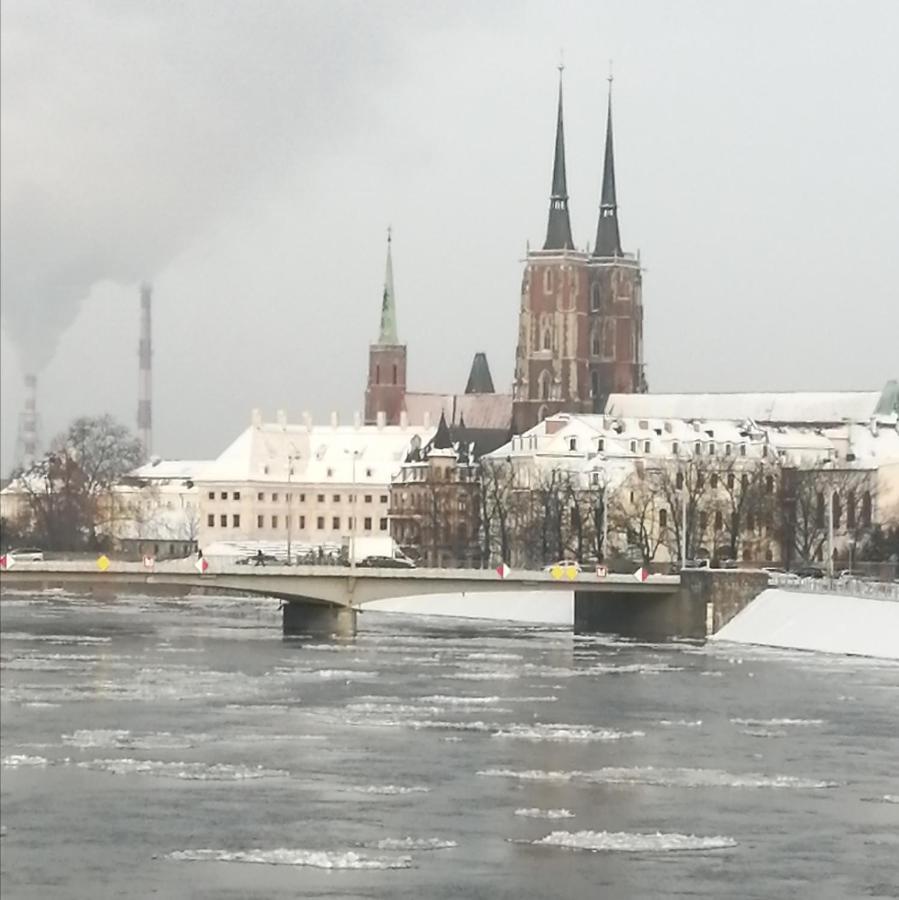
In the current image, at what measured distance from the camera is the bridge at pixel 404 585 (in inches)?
2154

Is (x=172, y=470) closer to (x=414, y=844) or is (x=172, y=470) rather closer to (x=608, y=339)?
(x=608, y=339)

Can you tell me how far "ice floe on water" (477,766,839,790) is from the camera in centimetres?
2872

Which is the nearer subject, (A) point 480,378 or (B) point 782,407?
(B) point 782,407

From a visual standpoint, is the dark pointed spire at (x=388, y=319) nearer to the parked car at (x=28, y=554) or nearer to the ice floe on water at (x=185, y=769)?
the parked car at (x=28, y=554)

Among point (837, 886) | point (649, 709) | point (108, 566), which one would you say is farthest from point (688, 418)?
point (837, 886)

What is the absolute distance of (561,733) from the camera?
3406 cm

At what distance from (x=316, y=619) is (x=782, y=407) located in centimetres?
4532

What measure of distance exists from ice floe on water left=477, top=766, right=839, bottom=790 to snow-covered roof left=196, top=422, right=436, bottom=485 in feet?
284

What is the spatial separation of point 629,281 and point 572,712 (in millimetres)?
82348

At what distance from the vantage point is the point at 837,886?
22547 mm

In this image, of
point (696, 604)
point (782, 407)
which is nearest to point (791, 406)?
point (782, 407)

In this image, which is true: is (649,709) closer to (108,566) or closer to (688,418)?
(108,566)

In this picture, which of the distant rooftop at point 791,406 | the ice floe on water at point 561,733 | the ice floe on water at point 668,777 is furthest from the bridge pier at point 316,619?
the distant rooftop at point 791,406

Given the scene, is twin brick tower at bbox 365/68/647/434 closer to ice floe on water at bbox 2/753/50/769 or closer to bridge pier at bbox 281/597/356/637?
bridge pier at bbox 281/597/356/637
